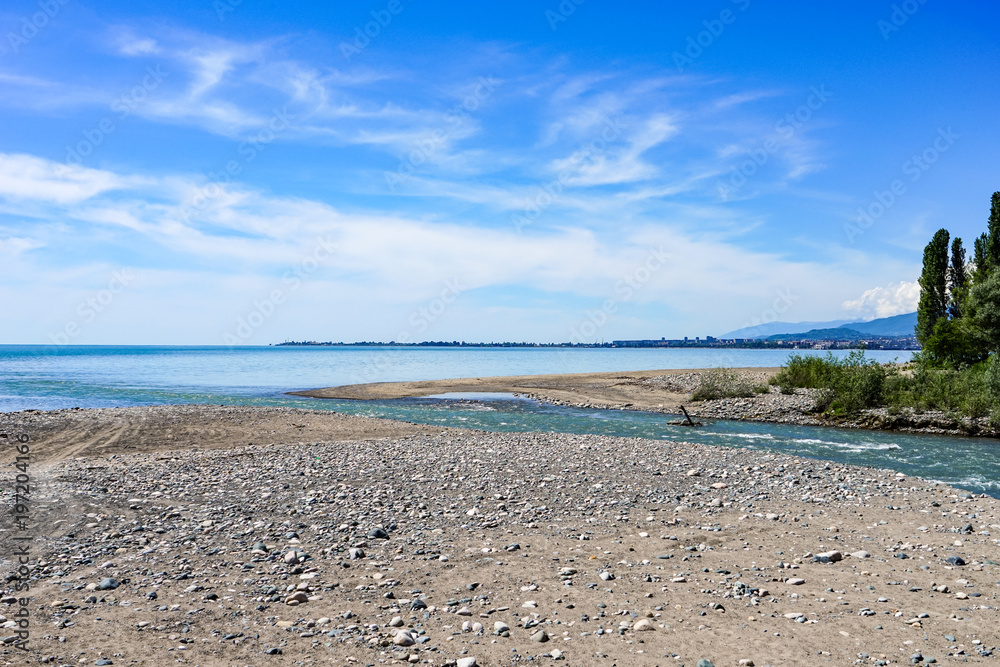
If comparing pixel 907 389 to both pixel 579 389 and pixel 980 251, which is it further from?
pixel 980 251

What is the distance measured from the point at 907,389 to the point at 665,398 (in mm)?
15183

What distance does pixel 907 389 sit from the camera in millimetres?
33406

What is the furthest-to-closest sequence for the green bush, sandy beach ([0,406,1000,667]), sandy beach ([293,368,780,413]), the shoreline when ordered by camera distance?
sandy beach ([293,368,780,413]) < the green bush < the shoreline < sandy beach ([0,406,1000,667])

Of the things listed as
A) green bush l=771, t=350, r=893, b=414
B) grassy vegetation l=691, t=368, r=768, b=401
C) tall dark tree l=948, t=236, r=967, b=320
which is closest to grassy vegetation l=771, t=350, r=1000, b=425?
green bush l=771, t=350, r=893, b=414

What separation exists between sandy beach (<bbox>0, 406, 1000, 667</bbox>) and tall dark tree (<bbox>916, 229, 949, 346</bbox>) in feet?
219

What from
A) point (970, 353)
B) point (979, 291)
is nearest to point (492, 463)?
point (979, 291)

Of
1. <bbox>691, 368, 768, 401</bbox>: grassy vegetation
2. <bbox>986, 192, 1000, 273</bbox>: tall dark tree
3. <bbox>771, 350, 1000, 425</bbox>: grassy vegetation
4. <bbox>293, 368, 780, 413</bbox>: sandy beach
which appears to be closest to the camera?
<bbox>771, 350, 1000, 425</bbox>: grassy vegetation

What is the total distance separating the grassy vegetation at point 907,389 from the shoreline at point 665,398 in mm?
779

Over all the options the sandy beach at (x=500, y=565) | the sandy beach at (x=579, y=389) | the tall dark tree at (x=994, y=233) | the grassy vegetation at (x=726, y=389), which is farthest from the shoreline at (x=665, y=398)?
the tall dark tree at (x=994, y=233)

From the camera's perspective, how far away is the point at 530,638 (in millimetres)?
7223

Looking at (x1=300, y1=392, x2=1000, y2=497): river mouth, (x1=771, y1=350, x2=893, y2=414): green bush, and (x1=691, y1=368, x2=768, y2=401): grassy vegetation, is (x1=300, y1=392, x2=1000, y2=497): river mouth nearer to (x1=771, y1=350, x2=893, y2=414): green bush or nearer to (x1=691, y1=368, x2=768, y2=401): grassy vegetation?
(x1=771, y1=350, x2=893, y2=414): green bush

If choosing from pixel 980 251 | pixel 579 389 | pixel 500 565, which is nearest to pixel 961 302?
pixel 980 251

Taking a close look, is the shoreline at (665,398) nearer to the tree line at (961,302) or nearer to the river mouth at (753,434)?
the river mouth at (753,434)

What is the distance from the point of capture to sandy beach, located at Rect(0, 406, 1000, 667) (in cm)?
704
